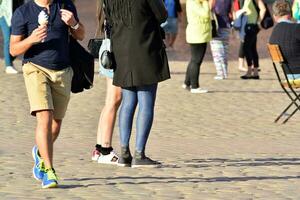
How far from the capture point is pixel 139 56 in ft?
33.5

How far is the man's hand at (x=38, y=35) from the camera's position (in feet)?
29.3

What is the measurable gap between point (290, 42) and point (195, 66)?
4.04m

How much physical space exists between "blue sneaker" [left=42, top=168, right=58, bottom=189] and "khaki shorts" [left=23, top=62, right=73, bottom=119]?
1.59ft

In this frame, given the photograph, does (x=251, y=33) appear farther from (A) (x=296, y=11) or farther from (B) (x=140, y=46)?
(B) (x=140, y=46)

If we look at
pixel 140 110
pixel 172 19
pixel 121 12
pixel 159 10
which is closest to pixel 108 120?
pixel 140 110

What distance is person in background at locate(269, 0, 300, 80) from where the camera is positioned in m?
14.7

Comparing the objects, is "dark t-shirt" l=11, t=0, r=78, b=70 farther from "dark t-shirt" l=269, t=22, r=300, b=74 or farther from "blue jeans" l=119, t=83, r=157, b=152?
"dark t-shirt" l=269, t=22, r=300, b=74

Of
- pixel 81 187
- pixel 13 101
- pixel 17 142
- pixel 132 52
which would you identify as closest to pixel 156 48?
pixel 132 52

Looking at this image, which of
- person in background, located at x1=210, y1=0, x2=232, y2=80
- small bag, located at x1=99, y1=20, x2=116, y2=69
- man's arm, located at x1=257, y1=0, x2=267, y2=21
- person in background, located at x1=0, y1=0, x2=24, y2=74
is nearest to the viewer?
small bag, located at x1=99, y1=20, x2=116, y2=69

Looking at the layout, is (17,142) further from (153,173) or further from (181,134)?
(153,173)

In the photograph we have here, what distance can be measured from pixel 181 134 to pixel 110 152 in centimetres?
287

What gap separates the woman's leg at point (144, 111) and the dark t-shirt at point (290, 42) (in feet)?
15.6

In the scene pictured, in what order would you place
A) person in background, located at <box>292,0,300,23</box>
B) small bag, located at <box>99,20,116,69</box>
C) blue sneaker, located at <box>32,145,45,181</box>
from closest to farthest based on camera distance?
blue sneaker, located at <box>32,145,45,181</box>
small bag, located at <box>99,20,116,69</box>
person in background, located at <box>292,0,300,23</box>

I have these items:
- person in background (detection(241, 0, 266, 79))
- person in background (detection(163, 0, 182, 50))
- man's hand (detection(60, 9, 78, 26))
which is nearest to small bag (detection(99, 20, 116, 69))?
man's hand (detection(60, 9, 78, 26))
